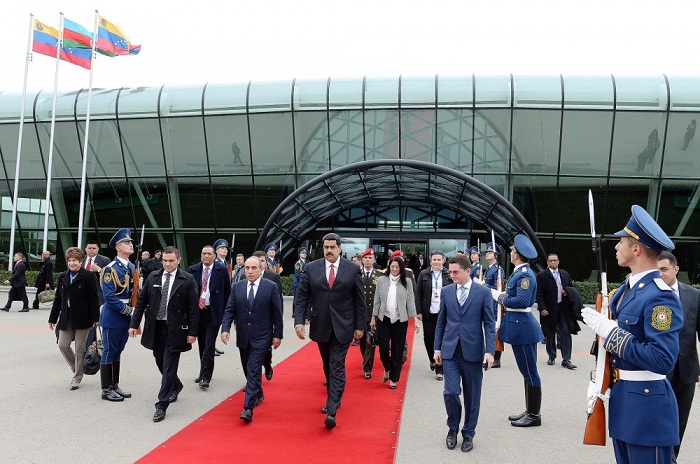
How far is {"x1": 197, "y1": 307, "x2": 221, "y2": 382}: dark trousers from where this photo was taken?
7.27 meters

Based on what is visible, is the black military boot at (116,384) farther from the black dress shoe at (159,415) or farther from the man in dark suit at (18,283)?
the man in dark suit at (18,283)

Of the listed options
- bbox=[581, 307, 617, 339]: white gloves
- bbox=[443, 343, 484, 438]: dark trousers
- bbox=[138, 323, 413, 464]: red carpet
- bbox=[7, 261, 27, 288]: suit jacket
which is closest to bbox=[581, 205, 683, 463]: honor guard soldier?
bbox=[581, 307, 617, 339]: white gloves

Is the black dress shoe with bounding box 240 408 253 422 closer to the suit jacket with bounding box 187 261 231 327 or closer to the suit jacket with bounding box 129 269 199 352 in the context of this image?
the suit jacket with bounding box 129 269 199 352

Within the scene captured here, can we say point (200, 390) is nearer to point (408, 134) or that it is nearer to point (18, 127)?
point (408, 134)

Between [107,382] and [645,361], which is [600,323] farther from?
[107,382]

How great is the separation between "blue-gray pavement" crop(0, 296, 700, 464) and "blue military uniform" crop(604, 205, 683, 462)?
1.95 meters

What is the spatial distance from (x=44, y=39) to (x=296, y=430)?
20724 millimetres

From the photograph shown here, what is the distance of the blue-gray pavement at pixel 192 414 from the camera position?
16.0 ft

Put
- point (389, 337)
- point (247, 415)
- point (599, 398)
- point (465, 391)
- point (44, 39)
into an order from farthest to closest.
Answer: point (44, 39) → point (389, 337) → point (247, 415) → point (465, 391) → point (599, 398)

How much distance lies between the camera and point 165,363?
19.8 ft

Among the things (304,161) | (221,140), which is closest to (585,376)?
(304,161)

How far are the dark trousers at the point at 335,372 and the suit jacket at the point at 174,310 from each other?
1.53 m

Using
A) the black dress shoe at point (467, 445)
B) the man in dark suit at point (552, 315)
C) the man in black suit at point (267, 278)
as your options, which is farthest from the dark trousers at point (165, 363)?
the man in dark suit at point (552, 315)

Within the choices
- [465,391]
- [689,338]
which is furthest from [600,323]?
[465,391]
